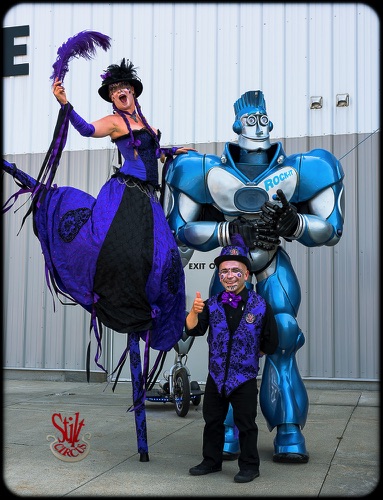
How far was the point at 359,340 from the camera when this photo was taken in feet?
23.4

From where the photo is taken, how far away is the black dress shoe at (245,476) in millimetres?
3178

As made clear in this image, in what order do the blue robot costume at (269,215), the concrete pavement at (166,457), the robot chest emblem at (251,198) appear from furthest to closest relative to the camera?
the robot chest emblem at (251,198) → the blue robot costume at (269,215) → the concrete pavement at (166,457)

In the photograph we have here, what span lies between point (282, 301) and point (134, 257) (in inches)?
38.3

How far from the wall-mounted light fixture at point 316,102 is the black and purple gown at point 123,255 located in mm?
4117

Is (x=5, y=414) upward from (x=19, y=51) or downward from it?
downward

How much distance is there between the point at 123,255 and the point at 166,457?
131 centimetres

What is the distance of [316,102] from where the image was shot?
7348 mm

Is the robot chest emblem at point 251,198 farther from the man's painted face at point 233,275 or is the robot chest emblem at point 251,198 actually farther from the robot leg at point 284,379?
the man's painted face at point 233,275

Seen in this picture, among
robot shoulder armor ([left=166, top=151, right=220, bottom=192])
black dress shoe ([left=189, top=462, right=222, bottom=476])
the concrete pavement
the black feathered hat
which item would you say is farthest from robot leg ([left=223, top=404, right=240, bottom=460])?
the black feathered hat

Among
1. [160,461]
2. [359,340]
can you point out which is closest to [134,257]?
[160,461]

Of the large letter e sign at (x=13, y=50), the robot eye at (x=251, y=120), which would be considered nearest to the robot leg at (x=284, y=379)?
the robot eye at (x=251, y=120)

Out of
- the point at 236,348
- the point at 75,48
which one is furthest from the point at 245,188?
the point at 75,48

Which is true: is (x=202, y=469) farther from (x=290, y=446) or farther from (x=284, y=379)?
(x=284, y=379)

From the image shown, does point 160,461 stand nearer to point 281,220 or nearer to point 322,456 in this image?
point 322,456
